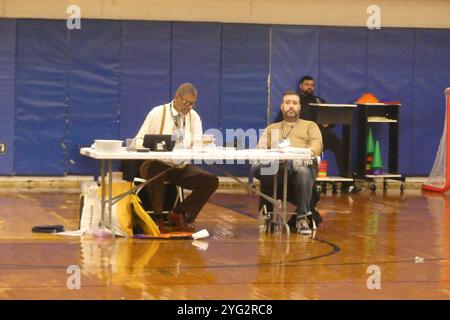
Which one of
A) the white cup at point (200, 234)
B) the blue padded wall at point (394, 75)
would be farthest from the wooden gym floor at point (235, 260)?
the blue padded wall at point (394, 75)

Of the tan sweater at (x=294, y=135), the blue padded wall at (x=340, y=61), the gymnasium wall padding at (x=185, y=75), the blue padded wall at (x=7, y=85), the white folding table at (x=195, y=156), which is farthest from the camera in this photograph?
the blue padded wall at (x=340, y=61)

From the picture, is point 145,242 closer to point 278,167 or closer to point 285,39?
point 278,167

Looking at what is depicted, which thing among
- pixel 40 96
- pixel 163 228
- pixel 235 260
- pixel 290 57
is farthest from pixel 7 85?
pixel 235 260

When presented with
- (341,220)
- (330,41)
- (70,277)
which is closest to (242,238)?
(341,220)

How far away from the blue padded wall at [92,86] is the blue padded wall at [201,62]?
0.97 meters

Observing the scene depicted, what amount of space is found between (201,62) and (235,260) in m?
8.02

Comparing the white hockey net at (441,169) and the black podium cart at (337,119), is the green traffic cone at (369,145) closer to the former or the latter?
the black podium cart at (337,119)

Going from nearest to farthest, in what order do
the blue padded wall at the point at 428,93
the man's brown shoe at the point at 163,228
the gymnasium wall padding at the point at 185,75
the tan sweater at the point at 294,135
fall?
the man's brown shoe at the point at 163,228, the tan sweater at the point at 294,135, the gymnasium wall padding at the point at 185,75, the blue padded wall at the point at 428,93

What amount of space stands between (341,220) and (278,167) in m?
1.66

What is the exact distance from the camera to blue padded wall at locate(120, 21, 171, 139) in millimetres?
16062

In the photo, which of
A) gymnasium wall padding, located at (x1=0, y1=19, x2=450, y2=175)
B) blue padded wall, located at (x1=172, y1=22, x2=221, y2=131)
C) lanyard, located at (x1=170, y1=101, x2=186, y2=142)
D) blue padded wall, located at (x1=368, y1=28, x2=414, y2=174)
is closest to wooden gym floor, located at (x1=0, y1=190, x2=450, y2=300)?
lanyard, located at (x1=170, y1=101, x2=186, y2=142)

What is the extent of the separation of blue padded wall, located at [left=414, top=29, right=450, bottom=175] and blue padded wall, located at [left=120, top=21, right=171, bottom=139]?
169 inches

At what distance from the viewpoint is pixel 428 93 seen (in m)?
17.1

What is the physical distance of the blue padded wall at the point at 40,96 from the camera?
51.7ft
